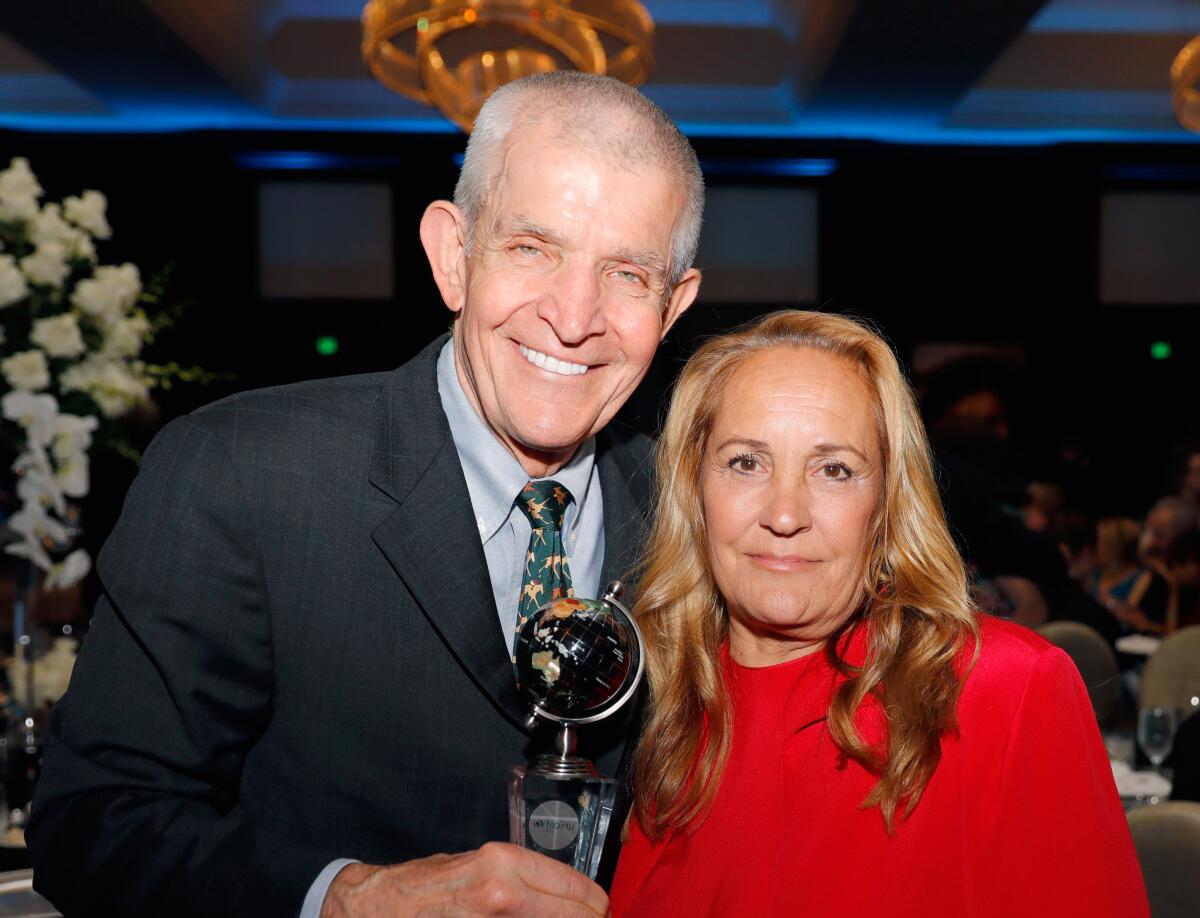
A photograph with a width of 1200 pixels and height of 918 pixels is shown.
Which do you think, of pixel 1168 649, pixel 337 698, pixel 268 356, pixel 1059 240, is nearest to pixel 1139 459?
pixel 1059 240

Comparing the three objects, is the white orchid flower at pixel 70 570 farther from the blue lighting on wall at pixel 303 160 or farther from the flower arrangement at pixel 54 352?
the blue lighting on wall at pixel 303 160

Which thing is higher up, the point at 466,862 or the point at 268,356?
the point at 268,356

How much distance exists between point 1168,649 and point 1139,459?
12.1ft

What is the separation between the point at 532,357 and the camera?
1.67 meters

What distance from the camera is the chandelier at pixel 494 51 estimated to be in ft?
12.2

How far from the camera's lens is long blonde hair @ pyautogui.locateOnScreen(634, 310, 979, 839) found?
5.30 ft

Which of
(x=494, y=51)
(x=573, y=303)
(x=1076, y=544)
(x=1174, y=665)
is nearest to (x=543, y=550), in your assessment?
(x=573, y=303)

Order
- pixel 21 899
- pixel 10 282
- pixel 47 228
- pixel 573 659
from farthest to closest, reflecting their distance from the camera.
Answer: pixel 47 228 < pixel 10 282 < pixel 21 899 < pixel 573 659

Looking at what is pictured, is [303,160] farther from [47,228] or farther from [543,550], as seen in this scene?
[543,550]

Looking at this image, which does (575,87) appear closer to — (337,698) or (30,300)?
(337,698)

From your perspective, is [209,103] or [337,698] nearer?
[337,698]

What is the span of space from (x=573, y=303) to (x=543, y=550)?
362 millimetres

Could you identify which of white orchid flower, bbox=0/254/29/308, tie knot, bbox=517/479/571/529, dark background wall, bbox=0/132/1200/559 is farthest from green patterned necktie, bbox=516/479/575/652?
dark background wall, bbox=0/132/1200/559

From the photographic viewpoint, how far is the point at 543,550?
172 cm
